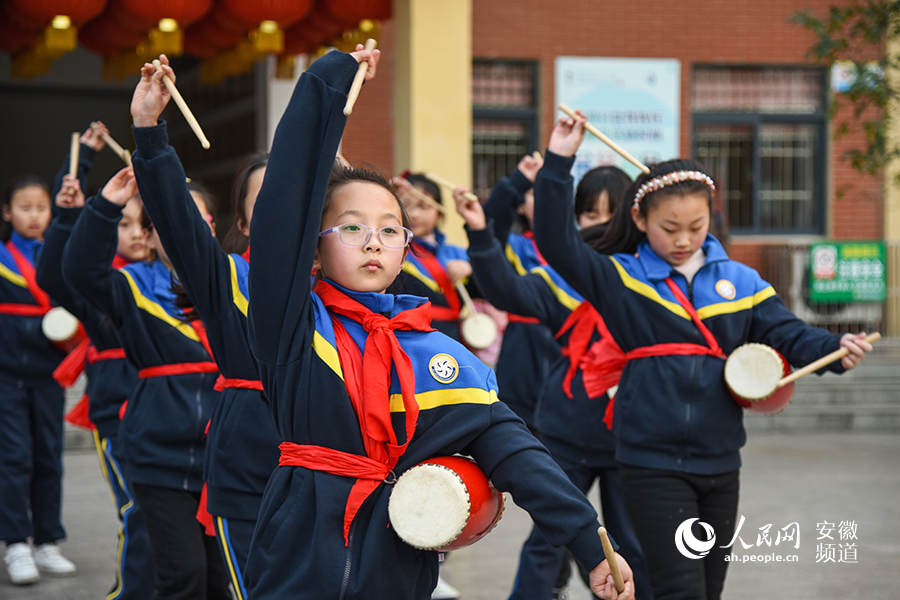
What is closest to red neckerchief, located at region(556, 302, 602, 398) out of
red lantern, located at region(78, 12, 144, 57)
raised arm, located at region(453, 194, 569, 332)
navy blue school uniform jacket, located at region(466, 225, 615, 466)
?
navy blue school uniform jacket, located at region(466, 225, 615, 466)

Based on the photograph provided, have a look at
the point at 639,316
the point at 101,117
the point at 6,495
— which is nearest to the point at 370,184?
the point at 639,316

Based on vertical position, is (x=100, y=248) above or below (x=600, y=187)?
below

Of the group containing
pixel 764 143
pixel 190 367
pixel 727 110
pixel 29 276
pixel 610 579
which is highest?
pixel 727 110

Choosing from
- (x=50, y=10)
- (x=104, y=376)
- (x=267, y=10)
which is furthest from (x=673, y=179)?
(x=50, y=10)

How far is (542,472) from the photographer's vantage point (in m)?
1.97

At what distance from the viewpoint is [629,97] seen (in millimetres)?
11203

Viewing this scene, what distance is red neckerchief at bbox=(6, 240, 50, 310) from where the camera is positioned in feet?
16.5

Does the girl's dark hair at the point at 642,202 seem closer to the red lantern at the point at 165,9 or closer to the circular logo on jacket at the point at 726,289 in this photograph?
the circular logo on jacket at the point at 726,289

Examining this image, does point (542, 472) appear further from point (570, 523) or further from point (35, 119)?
point (35, 119)

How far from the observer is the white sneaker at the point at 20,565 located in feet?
15.2

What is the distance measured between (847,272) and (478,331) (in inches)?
285

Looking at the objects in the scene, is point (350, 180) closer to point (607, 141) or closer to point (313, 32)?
point (607, 141)

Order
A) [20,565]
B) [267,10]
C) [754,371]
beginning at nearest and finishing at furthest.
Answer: [754,371]
[20,565]
[267,10]

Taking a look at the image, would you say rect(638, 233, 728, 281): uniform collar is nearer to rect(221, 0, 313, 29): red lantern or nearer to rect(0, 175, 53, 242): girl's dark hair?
rect(0, 175, 53, 242): girl's dark hair
